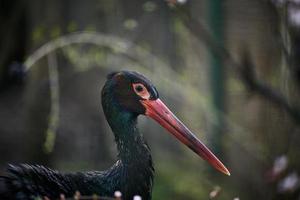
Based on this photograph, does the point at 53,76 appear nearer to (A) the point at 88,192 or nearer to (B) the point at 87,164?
(B) the point at 87,164

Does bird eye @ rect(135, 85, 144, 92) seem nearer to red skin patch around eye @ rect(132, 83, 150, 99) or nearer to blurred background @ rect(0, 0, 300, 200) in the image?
red skin patch around eye @ rect(132, 83, 150, 99)

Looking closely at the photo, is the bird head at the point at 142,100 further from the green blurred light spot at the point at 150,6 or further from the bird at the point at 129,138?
the green blurred light spot at the point at 150,6

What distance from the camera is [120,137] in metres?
3.40

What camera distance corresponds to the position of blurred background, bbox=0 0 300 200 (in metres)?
4.55

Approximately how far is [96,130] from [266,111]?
4.22 ft

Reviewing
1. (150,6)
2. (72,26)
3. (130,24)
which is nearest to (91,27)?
(72,26)

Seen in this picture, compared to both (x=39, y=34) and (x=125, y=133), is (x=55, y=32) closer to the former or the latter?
(x=39, y=34)

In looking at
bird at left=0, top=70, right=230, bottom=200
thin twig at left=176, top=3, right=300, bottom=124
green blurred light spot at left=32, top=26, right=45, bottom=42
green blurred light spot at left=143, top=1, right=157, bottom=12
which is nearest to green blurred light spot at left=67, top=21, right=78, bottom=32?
green blurred light spot at left=32, top=26, right=45, bottom=42

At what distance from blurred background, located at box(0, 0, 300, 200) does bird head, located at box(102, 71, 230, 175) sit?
906 mm

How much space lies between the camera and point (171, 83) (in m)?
5.16

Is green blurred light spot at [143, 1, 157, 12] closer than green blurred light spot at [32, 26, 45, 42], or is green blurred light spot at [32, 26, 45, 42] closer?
green blurred light spot at [143, 1, 157, 12]

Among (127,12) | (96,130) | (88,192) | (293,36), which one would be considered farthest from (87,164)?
(88,192)

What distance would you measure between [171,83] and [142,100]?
181cm

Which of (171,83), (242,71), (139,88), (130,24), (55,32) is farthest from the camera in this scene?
(55,32)
